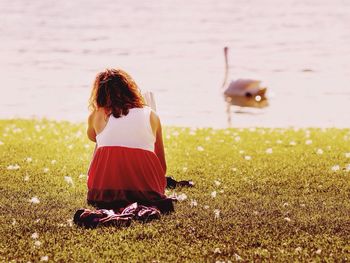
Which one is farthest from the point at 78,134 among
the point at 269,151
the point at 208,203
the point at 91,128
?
the point at 208,203

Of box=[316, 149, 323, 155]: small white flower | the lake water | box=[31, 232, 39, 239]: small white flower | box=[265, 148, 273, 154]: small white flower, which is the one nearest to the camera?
box=[31, 232, 39, 239]: small white flower

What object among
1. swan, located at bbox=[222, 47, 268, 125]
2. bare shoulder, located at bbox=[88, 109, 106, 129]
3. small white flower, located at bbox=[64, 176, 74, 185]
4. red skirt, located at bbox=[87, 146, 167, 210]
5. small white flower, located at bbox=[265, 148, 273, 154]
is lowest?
swan, located at bbox=[222, 47, 268, 125]

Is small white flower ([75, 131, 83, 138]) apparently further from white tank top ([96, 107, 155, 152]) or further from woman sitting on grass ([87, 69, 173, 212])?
white tank top ([96, 107, 155, 152])

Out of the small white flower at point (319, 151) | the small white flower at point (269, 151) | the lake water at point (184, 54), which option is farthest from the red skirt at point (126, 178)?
the lake water at point (184, 54)

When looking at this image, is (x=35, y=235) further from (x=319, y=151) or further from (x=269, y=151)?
(x=319, y=151)

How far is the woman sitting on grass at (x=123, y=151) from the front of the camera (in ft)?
24.8

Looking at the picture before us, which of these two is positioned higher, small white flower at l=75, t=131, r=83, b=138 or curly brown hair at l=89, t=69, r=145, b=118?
curly brown hair at l=89, t=69, r=145, b=118

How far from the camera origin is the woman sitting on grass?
24.8 ft

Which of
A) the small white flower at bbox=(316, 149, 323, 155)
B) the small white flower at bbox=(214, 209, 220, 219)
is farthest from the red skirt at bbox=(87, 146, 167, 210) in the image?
the small white flower at bbox=(316, 149, 323, 155)

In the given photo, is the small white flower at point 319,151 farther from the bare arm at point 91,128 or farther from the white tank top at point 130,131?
the bare arm at point 91,128

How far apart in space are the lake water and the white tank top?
27.0ft

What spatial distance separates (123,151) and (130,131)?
220 millimetres

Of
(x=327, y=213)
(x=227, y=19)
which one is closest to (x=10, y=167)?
(x=327, y=213)

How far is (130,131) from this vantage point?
764 cm
